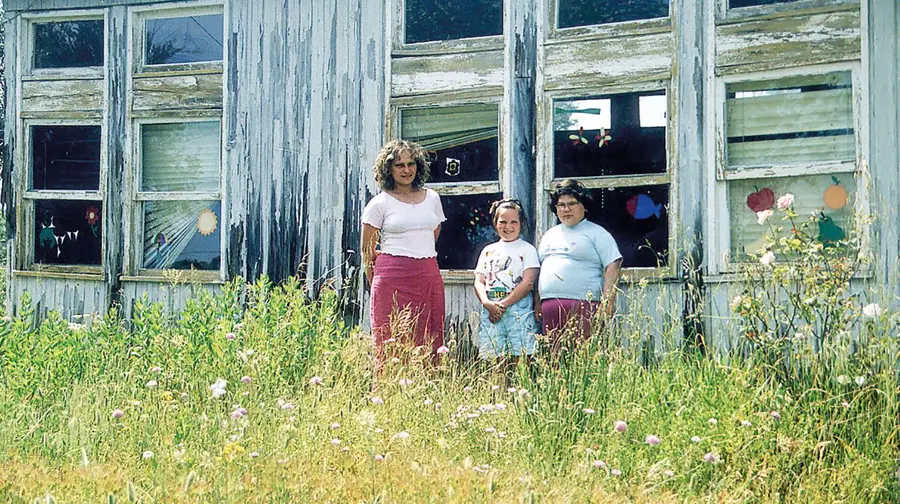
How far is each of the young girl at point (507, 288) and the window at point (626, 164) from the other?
2.77ft

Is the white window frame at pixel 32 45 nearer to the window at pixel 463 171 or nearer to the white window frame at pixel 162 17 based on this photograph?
the white window frame at pixel 162 17

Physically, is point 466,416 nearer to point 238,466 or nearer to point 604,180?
point 238,466

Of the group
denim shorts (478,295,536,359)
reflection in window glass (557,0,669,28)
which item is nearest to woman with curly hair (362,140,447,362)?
denim shorts (478,295,536,359)

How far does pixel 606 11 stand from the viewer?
7.16m

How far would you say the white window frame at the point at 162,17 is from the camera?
8484 mm

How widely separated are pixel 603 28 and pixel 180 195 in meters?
4.02

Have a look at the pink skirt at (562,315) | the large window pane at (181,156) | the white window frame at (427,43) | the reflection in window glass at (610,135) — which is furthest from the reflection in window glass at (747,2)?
the large window pane at (181,156)

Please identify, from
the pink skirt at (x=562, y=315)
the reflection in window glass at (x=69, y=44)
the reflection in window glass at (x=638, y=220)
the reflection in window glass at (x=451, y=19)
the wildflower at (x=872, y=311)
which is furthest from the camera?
the reflection in window glass at (x=69, y=44)

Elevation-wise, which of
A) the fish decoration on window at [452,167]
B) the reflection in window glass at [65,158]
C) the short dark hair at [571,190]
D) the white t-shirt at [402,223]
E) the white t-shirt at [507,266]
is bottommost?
the white t-shirt at [507,266]

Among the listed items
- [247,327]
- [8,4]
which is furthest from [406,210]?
[8,4]

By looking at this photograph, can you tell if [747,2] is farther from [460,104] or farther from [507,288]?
[507,288]

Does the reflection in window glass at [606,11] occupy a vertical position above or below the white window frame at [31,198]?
above

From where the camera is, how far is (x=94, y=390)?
5.35m

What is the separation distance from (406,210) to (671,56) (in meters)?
2.29
